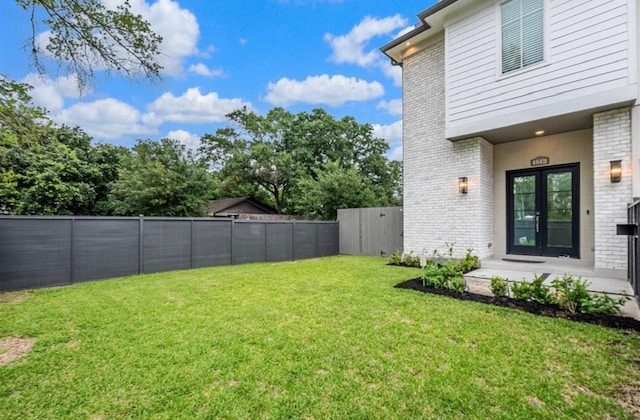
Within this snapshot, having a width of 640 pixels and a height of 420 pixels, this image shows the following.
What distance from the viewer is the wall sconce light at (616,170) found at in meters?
5.13

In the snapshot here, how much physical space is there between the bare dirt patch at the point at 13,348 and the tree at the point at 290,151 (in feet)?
58.7

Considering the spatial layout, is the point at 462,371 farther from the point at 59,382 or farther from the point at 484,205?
the point at 484,205

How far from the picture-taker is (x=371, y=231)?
10.9 metres

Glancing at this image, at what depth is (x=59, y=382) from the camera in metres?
2.39

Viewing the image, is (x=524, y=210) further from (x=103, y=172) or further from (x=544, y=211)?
(x=103, y=172)

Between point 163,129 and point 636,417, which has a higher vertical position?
point 163,129

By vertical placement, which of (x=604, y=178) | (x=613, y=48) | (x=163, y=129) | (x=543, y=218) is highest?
(x=163, y=129)

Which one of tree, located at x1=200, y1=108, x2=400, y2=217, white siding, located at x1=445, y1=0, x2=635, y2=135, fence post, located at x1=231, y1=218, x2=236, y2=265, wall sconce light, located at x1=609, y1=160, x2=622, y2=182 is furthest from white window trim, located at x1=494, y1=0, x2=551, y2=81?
tree, located at x1=200, y1=108, x2=400, y2=217

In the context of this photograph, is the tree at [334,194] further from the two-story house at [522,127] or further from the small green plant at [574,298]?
the small green plant at [574,298]

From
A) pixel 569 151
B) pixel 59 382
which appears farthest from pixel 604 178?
pixel 59 382

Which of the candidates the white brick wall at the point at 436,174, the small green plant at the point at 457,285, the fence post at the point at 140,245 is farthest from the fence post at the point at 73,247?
the white brick wall at the point at 436,174

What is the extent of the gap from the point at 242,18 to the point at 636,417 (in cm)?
1479

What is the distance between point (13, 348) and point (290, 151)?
2064 cm

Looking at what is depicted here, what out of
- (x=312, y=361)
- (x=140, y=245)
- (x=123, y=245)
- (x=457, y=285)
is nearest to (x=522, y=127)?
(x=457, y=285)
